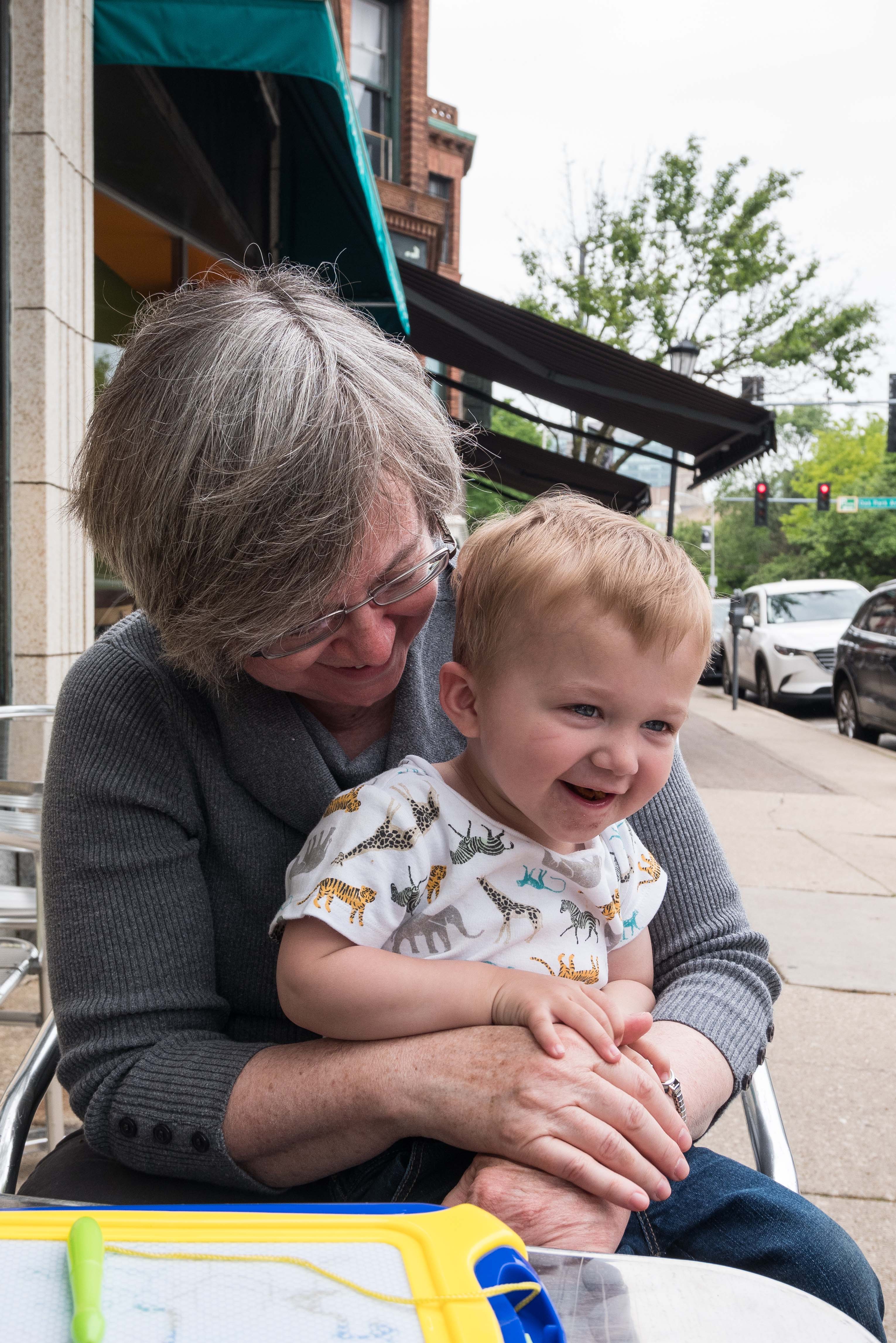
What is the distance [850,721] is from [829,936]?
25.0 ft

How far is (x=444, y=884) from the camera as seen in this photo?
129 centimetres

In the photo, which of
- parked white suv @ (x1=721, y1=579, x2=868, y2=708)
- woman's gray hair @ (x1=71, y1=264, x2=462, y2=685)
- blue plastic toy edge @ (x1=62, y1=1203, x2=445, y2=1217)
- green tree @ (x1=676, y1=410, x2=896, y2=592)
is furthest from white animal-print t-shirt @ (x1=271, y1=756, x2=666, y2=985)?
green tree @ (x1=676, y1=410, x2=896, y2=592)

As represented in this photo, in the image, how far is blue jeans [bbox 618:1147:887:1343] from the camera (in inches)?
44.1

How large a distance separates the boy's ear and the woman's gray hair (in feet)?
0.63

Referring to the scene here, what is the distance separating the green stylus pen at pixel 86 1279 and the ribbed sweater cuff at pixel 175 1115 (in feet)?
1.56

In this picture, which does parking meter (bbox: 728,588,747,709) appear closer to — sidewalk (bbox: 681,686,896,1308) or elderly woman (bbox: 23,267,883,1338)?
sidewalk (bbox: 681,686,896,1308)

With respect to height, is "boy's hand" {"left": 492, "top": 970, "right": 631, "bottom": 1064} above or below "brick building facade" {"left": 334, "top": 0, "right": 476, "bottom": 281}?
below

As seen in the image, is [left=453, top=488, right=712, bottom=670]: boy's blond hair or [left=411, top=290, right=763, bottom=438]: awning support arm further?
[left=411, top=290, right=763, bottom=438]: awning support arm

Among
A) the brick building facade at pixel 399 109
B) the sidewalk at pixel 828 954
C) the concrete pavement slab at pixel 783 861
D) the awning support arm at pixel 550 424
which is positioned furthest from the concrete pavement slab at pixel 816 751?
the brick building facade at pixel 399 109

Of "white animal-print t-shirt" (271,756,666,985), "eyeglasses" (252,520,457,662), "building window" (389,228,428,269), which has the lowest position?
"white animal-print t-shirt" (271,756,666,985)

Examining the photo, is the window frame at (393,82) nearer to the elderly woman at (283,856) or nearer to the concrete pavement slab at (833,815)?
the concrete pavement slab at (833,815)

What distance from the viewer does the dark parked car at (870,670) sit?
34.2 ft

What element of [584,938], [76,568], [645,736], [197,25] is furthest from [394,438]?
[197,25]

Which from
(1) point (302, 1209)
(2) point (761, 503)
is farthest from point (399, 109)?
(2) point (761, 503)
